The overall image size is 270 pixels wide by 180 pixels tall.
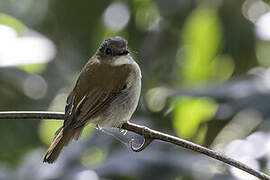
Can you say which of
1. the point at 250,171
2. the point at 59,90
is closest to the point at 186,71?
the point at 59,90

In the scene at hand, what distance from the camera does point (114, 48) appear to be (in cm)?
372

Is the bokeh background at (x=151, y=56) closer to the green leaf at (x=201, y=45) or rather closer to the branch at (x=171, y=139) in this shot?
the green leaf at (x=201, y=45)

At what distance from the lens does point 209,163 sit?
12.0 feet

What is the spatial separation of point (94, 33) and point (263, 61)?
1269 mm

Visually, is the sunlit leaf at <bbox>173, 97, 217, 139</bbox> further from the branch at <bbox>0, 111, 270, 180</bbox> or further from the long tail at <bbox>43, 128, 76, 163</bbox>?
the branch at <bbox>0, 111, 270, 180</bbox>

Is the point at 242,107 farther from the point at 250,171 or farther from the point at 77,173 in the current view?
the point at 250,171

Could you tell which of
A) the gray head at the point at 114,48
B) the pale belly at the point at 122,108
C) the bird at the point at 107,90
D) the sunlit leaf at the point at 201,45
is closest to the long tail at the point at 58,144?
the bird at the point at 107,90

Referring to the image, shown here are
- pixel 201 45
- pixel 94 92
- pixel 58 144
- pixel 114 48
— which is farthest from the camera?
pixel 201 45

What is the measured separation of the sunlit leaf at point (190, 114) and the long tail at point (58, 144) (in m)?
1.23

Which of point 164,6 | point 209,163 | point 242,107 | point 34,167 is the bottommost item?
point 34,167

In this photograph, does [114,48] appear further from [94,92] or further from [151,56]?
[151,56]

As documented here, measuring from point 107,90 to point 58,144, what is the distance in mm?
570

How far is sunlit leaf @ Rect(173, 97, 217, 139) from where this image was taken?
175 inches

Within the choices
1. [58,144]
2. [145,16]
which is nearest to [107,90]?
[58,144]
